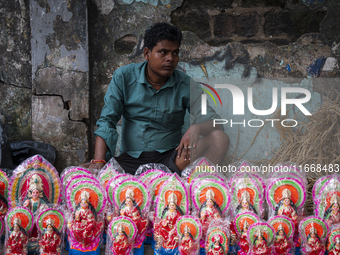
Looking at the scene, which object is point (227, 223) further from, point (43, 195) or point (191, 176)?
point (43, 195)

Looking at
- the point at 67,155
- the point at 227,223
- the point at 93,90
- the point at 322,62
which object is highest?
the point at 322,62

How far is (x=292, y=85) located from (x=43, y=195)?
2.38m

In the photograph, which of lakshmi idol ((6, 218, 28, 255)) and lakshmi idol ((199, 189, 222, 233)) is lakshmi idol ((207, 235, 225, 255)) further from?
lakshmi idol ((6, 218, 28, 255))

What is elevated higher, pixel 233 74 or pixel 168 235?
pixel 233 74

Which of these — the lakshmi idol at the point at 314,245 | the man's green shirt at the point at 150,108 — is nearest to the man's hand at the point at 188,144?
the man's green shirt at the point at 150,108

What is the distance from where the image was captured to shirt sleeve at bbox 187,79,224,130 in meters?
2.28

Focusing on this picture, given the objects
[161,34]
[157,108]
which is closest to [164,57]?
[161,34]

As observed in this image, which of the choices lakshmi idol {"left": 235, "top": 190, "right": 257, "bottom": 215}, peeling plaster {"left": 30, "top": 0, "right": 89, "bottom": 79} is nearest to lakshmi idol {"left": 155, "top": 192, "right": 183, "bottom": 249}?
lakshmi idol {"left": 235, "top": 190, "right": 257, "bottom": 215}

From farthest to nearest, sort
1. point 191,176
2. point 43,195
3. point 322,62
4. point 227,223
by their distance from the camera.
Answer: point 322,62 → point 191,176 → point 43,195 → point 227,223

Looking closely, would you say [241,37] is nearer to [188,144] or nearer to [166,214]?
[188,144]

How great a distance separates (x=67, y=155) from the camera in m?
2.94

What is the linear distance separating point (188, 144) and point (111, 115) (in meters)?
0.55

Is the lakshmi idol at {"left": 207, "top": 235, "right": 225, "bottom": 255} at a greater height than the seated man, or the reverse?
the seated man

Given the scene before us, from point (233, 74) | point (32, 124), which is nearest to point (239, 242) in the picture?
point (233, 74)
